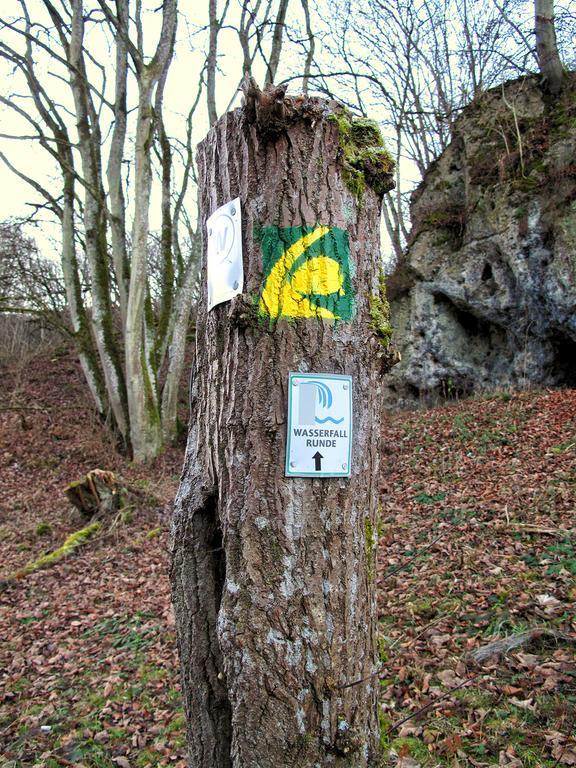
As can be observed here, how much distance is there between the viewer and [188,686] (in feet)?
5.92

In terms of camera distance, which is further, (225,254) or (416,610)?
(416,610)

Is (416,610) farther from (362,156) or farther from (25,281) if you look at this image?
(25,281)

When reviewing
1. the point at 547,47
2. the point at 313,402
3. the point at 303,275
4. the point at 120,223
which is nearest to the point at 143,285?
the point at 120,223

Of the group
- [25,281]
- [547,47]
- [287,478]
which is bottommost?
[287,478]

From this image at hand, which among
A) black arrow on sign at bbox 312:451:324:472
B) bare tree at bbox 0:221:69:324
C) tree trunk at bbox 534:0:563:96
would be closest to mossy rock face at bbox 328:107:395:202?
black arrow on sign at bbox 312:451:324:472

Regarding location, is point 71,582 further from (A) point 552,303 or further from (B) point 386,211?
(B) point 386,211

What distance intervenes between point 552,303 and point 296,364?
9454 mm

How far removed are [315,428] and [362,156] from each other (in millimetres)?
873

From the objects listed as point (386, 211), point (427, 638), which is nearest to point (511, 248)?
point (386, 211)

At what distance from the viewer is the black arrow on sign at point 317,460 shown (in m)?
1.55

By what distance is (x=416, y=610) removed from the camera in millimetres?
3930

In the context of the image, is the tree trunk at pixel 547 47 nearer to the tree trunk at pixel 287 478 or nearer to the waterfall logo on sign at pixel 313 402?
the tree trunk at pixel 287 478

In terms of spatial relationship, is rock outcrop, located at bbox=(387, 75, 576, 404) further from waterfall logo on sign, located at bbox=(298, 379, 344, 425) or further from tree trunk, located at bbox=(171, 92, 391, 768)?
waterfall logo on sign, located at bbox=(298, 379, 344, 425)

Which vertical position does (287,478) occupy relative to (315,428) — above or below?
below
